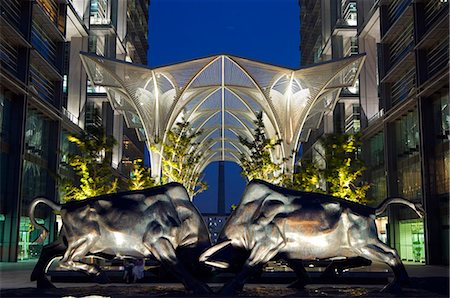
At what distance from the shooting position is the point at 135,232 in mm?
9445

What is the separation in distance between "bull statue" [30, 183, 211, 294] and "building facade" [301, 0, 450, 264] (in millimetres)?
21795

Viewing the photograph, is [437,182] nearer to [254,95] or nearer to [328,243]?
[254,95]

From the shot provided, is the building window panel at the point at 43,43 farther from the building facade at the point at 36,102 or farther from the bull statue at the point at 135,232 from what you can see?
the bull statue at the point at 135,232

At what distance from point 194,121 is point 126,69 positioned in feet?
71.3

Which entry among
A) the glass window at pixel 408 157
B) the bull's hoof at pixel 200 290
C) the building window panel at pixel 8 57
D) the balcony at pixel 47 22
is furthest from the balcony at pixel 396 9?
the bull's hoof at pixel 200 290

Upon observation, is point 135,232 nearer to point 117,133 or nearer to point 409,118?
point 409,118

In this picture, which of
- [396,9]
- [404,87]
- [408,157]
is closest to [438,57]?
[404,87]

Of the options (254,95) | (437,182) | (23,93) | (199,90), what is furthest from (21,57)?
(437,182)

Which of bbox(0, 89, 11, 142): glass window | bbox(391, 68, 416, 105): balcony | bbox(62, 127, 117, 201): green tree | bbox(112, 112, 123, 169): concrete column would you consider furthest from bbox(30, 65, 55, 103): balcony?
bbox(391, 68, 416, 105): balcony

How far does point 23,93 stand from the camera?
106 feet

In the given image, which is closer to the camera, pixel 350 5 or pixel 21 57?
pixel 21 57

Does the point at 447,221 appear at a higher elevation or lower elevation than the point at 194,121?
lower

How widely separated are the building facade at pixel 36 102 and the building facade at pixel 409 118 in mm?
20941

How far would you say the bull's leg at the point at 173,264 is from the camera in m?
9.04
